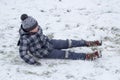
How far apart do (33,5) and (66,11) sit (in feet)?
3.60

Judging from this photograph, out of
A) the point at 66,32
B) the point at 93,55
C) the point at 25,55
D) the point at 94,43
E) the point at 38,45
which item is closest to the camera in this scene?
the point at 25,55

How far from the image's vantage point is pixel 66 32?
7875 mm

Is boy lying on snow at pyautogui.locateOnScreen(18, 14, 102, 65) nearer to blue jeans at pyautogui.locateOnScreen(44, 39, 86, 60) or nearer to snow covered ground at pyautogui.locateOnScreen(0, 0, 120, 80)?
blue jeans at pyautogui.locateOnScreen(44, 39, 86, 60)

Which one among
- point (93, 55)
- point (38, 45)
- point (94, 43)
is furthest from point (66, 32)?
point (93, 55)

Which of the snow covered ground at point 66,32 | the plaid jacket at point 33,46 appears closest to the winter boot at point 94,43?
the snow covered ground at point 66,32

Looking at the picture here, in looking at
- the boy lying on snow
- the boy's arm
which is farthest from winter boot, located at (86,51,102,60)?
the boy's arm

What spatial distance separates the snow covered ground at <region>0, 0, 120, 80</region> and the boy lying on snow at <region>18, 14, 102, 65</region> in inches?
4.6

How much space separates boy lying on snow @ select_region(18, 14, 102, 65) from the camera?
6.40m

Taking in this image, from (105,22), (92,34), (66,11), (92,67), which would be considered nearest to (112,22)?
(105,22)

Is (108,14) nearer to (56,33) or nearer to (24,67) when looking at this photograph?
(56,33)

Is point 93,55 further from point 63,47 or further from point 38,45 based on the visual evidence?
point 38,45

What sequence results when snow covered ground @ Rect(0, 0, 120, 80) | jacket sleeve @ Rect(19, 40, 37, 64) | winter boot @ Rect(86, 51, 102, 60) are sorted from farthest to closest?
winter boot @ Rect(86, 51, 102, 60)
jacket sleeve @ Rect(19, 40, 37, 64)
snow covered ground @ Rect(0, 0, 120, 80)

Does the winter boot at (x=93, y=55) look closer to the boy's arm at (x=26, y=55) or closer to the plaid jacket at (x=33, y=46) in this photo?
the plaid jacket at (x=33, y=46)

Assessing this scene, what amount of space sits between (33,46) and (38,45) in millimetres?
100
